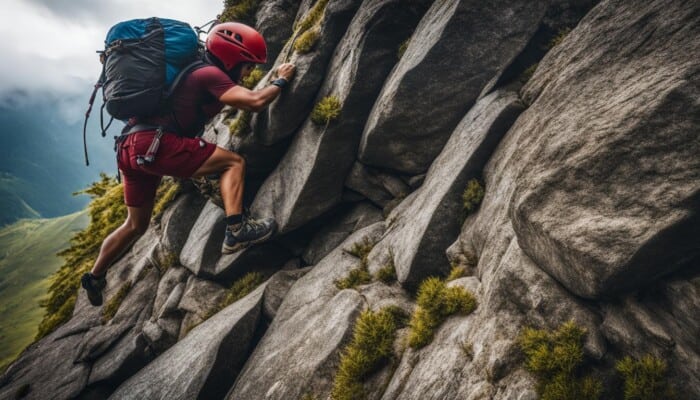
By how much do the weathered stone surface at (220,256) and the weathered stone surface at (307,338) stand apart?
282 centimetres

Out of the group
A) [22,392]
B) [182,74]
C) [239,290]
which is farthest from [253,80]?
[22,392]

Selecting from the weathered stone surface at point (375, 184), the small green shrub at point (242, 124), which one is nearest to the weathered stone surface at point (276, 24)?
the small green shrub at point (242, 124)

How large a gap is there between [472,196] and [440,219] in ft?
2.77

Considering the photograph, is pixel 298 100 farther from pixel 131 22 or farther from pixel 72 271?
pixel 72 271

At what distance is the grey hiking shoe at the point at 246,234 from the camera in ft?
33.2

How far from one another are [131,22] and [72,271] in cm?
1874

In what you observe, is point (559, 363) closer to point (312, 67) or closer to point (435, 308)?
point (435, 308)

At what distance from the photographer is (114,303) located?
48.9ft

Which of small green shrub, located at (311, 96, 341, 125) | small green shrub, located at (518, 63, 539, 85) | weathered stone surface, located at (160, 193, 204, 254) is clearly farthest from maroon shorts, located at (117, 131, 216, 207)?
small green shrub, located at (518, 63, 539, 85)

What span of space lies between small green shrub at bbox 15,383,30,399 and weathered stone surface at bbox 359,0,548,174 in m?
15.3

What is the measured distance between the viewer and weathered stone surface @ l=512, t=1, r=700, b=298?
3.89 metres

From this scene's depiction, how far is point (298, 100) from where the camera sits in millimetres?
10844

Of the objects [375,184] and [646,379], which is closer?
[646,379]

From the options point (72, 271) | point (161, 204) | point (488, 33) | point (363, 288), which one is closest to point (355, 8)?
point (488, 33)
